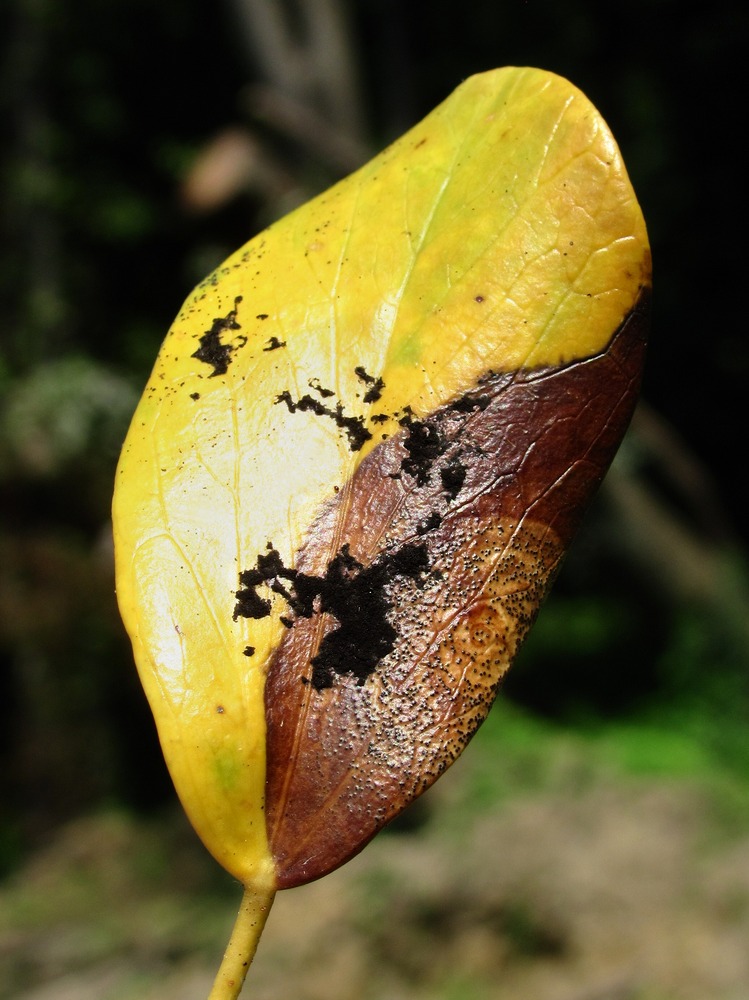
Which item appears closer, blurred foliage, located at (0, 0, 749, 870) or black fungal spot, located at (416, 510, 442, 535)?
black fungal spot, located at (416, 510, 442, 535)

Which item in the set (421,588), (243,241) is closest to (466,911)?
(421,588)

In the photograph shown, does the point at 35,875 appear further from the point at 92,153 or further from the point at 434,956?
the point at 92,153

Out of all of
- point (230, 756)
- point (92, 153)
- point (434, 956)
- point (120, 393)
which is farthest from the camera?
point (92, 153)

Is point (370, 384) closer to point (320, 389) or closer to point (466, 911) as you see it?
point (320, 389)

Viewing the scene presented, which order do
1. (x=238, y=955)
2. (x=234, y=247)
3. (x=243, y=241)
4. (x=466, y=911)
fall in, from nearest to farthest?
1. (x=238, y=955)
2. (x=466, y=911)
3. (x=234, y=247)
4. (x=243, y=241)

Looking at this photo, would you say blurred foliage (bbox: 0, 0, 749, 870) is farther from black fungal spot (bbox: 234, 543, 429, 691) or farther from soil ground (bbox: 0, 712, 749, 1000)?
black fungal spot (bbox: 234, 543, 429, 691)

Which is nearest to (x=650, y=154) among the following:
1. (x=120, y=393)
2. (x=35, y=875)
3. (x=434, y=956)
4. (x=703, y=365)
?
(x=703, y=365)

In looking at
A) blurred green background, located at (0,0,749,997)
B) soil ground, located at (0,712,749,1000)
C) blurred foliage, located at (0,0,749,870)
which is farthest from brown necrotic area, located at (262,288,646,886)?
blurred green background, located at (0,0,749,997)

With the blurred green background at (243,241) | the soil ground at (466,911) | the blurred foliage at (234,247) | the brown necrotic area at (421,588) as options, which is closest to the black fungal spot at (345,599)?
the brown necrotic area at (421,588)
